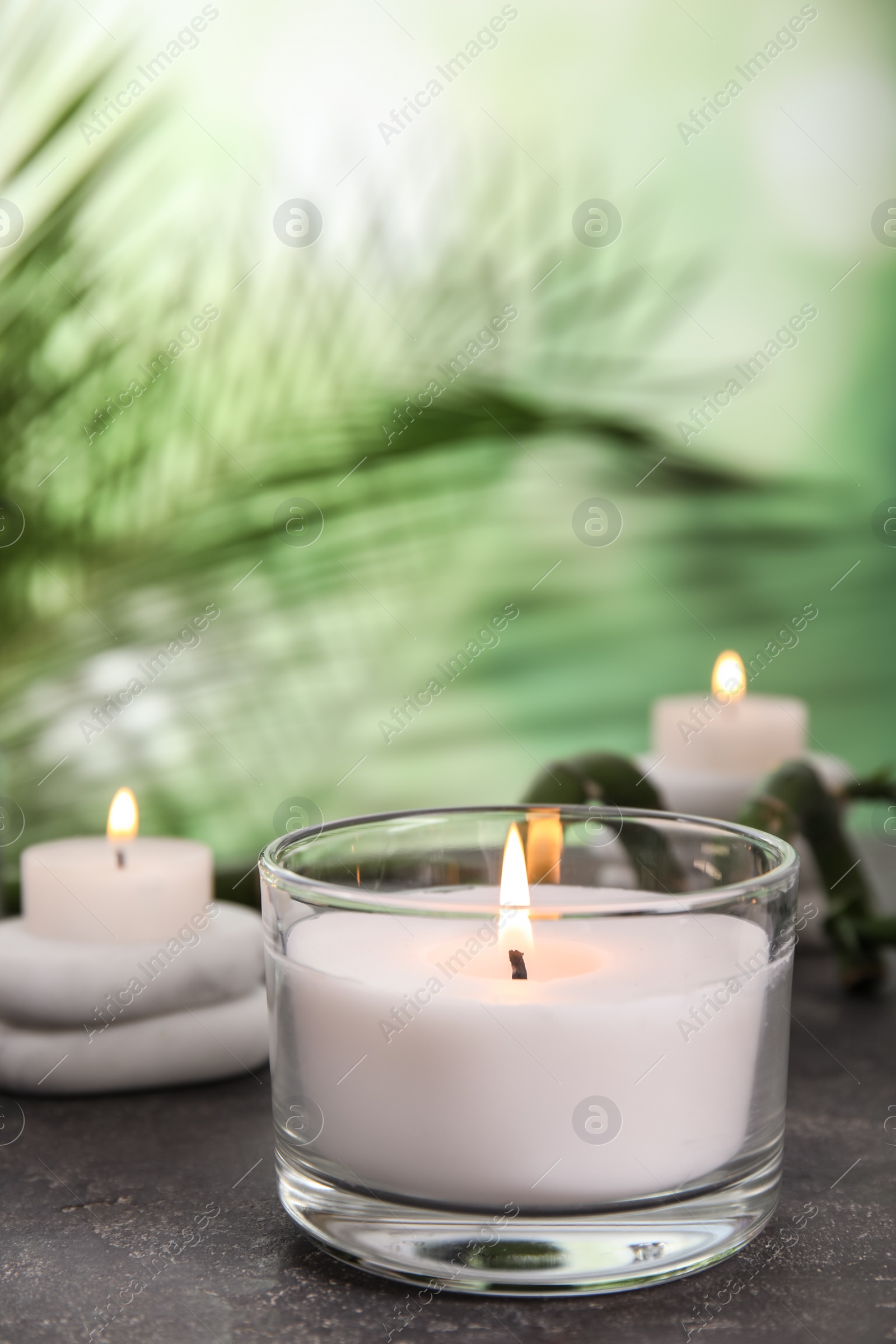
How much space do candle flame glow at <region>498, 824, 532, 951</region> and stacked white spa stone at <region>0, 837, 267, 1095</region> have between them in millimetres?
144

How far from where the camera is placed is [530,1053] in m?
0.32

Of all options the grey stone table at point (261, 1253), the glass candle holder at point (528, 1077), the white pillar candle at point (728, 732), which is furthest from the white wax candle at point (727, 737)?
the glass candle holder at point (528, 1077)

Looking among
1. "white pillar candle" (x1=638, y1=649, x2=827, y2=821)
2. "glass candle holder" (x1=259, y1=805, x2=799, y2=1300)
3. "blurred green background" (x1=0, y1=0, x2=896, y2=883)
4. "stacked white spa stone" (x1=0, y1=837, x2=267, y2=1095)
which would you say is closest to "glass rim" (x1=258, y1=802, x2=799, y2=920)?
"glass candle holder" (x1=259, y1=805, x2=799, y2=1300)

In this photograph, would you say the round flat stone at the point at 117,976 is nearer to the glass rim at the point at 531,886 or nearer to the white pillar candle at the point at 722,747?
the glass rim at the point at 531,886

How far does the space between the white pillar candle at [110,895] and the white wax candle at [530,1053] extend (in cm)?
17

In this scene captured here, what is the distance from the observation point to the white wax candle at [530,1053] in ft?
1.05

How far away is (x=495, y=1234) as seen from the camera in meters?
0.32

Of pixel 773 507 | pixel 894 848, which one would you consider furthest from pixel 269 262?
pixel 894 848

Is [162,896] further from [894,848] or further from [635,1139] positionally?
[894,848]

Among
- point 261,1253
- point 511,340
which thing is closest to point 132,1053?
point 261,1253

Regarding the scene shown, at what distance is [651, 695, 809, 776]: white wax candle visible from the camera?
2.17 feet

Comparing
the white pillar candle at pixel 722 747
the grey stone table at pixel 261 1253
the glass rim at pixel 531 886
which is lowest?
the grey stone table at pixel 261 1253

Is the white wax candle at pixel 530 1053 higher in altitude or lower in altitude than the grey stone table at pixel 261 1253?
higher

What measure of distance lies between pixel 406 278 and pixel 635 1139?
2.69ft
